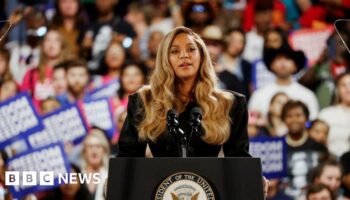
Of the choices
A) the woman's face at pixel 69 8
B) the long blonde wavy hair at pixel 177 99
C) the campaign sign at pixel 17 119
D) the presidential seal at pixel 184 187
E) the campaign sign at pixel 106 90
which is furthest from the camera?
the woman's face at pixel 69 8

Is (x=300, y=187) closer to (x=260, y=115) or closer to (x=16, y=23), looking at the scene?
(x=260, y=115)

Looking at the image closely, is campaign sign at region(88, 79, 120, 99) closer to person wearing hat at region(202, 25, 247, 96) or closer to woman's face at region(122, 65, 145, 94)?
woman's face at region(122, 65, 145, 94)

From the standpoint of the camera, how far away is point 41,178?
447cm

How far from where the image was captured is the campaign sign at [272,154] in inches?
189

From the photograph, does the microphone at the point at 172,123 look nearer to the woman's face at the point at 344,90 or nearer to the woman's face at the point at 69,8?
the woman's face at the point at 344,90

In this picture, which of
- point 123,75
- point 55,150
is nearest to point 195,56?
point 55,150

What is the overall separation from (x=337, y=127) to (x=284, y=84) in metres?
0.45

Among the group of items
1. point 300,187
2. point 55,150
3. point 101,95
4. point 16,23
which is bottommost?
point 300,187

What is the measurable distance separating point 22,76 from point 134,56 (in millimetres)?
745

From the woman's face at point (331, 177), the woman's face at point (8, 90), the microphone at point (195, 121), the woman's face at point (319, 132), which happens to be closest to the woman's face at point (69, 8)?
the woman's face at point (8, 90)

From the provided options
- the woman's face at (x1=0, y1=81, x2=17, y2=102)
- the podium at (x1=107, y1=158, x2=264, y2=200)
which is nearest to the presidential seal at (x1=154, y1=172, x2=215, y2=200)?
the podium at (x1=107, y1=158, x2=264, y2=200)

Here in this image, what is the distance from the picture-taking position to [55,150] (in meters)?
4.66

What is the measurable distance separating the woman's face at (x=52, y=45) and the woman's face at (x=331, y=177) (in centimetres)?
188

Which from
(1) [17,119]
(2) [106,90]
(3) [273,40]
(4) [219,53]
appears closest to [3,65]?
(1) [17,119]
